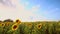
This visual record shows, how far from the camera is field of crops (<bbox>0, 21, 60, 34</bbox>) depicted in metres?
5.41

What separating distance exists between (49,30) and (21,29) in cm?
93

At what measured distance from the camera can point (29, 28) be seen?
5.39 m

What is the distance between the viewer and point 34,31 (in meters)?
5.46

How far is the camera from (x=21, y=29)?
5406mm

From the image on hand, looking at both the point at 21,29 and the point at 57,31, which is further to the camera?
the point at 57,31

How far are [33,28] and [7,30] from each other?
835mm

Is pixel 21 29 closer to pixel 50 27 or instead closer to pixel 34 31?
pixel 34 31

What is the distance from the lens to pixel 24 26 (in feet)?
17.8

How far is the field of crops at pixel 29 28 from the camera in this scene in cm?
541

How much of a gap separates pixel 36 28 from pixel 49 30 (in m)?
0.46

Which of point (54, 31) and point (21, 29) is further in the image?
point (54, 31)

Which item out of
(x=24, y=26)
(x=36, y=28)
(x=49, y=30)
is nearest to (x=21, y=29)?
(x=24, y=26)

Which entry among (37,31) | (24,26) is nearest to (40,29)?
(37,31)

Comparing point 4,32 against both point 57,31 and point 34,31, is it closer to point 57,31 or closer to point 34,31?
point 34,31
